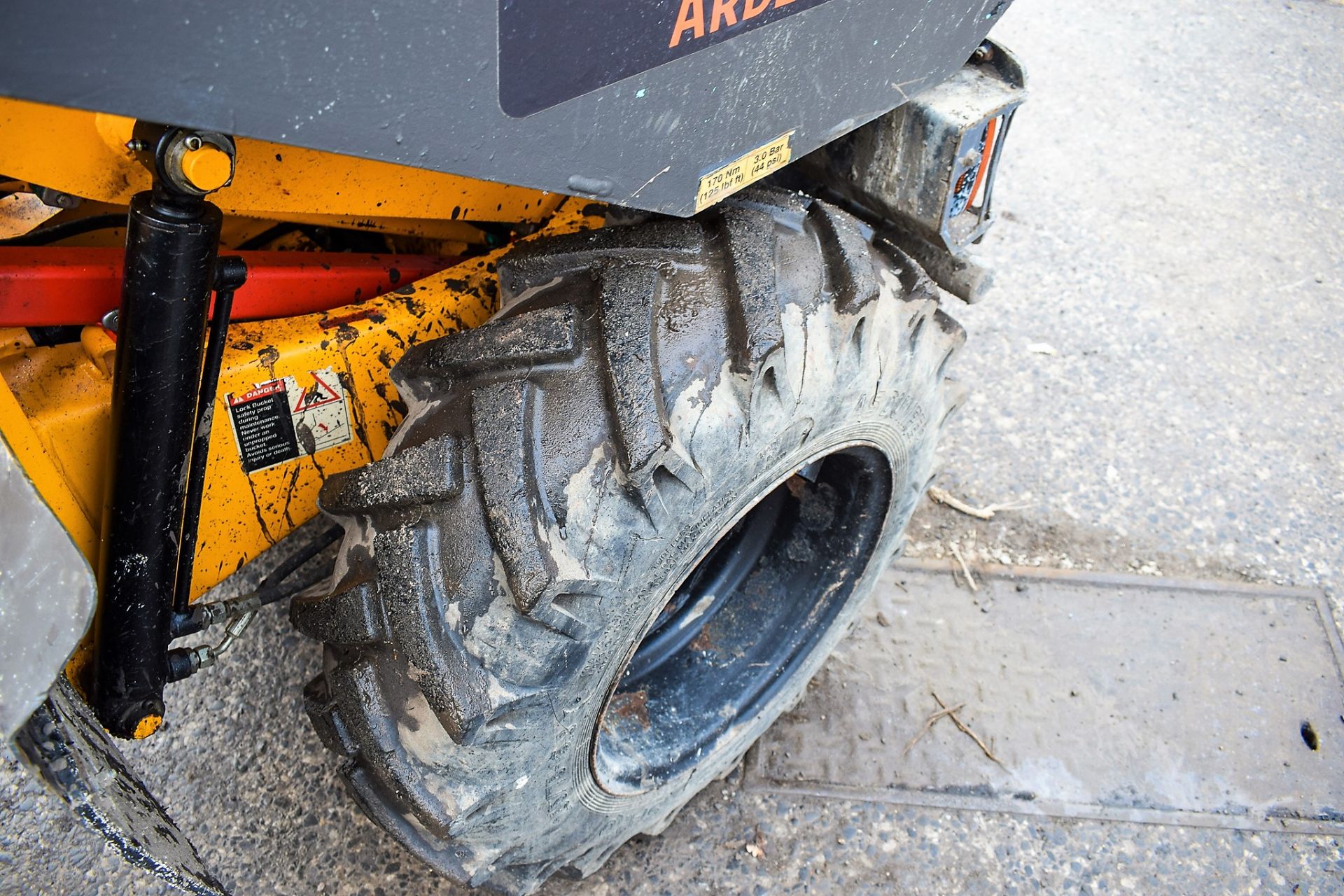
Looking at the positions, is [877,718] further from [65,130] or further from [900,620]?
[65,130]

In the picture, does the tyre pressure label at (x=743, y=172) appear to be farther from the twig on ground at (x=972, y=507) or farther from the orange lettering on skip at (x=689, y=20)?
the twig on ground at (x=972, y=507)

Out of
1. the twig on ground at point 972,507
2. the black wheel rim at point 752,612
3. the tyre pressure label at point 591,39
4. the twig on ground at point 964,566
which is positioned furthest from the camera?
the twig on ground at point 972,507

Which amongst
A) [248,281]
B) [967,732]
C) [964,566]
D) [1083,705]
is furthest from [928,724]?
[248,281]

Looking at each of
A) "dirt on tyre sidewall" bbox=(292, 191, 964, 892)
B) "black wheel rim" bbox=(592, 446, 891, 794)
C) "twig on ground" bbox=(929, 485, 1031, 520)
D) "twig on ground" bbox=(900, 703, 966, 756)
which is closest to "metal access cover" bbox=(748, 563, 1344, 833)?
"twig on ground" bbox=(900, 703, 966, 756)

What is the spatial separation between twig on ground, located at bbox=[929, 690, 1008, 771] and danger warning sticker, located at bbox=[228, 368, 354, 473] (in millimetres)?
1491

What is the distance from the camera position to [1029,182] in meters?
3.88

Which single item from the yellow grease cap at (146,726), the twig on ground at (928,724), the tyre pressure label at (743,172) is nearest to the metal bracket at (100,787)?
the yellow grease cap at (146,726)

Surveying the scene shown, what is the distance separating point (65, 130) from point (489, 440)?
0.55m

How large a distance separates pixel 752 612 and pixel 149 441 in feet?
4.12

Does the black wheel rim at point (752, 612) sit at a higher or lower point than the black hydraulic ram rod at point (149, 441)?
lower

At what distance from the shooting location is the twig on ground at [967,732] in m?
2.28

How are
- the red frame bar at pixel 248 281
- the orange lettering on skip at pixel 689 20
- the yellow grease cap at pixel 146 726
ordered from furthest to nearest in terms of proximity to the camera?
the yellow grease cap at pixel 146 726
the red frame bar at pixel 248 281
the orange lettering on skip at pixel 689 20

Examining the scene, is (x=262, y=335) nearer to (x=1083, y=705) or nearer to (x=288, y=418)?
(x=288, y=418)

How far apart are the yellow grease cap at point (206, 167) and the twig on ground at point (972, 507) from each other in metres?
2.11
